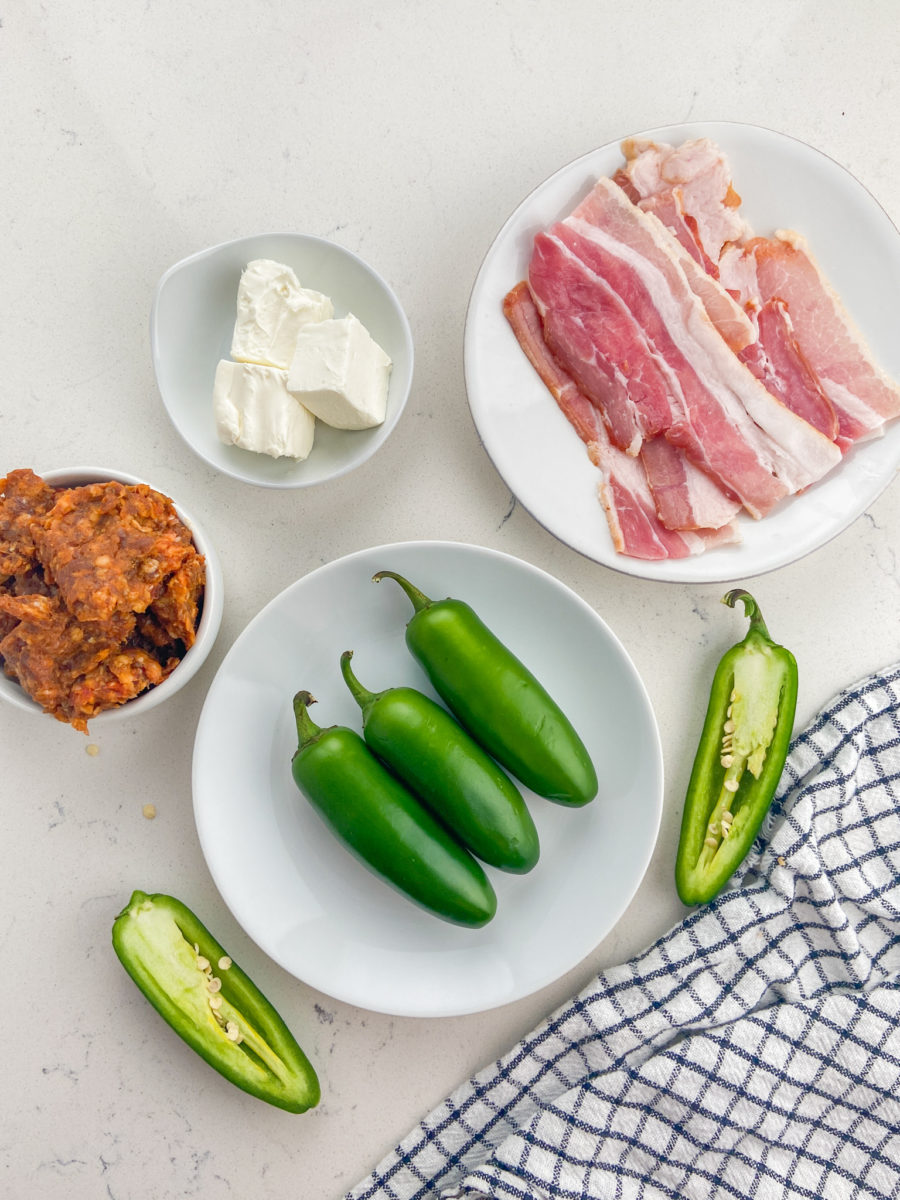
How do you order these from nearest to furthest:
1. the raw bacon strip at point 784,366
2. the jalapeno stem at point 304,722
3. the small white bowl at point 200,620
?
the small white bowl at point 200,620 < the jalapeno stem at point 304,722 < the raw bacon strip at point 784,366

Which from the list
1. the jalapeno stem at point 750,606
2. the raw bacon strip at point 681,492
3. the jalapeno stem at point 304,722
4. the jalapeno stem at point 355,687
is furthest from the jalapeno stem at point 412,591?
the jalapeno stem at point 750,606

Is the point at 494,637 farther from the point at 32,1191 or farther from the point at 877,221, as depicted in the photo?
the point at 32,1191

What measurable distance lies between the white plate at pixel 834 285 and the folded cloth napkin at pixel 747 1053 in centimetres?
41

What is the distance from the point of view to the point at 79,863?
1749 millimetres

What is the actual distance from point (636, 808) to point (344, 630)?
67 centimetres

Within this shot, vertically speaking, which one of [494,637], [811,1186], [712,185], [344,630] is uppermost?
[712,185]

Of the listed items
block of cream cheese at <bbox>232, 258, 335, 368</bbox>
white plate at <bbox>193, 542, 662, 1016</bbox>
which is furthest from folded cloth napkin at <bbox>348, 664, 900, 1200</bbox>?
block of cream cheese at <bbox>232, 258, 335, 368</bbox>

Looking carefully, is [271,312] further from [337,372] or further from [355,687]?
[355,687]

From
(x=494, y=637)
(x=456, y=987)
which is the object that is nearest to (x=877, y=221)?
(x=494, y=637)

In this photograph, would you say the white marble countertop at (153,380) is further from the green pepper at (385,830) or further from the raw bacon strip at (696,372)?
the green pepper at (385,830)

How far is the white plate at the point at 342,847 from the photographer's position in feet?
5.36

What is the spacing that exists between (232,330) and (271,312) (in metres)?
0.17

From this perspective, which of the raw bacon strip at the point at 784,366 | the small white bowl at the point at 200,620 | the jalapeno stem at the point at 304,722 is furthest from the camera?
the raw bacon strip at the point at 784,366

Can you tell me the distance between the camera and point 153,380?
177cm
